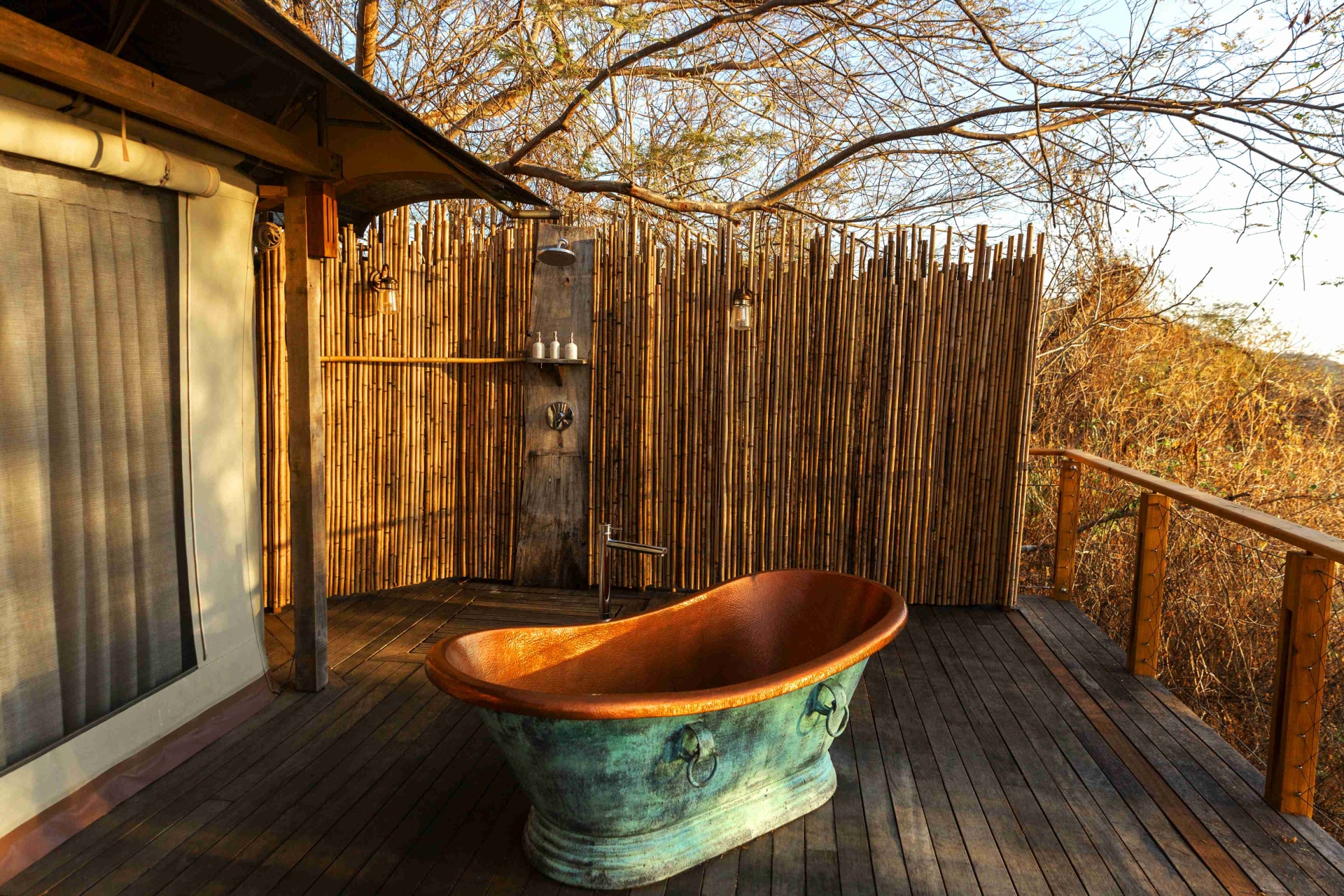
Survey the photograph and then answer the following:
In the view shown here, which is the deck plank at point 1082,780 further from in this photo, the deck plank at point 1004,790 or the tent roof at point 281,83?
the tent roof at point 281,83

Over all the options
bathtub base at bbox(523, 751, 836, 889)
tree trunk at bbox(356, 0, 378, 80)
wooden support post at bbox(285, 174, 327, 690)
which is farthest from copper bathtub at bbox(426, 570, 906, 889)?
tree trunk at bbox(356, 0, 378, 80)

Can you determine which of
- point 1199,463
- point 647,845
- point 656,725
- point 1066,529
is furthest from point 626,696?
point 1199,463

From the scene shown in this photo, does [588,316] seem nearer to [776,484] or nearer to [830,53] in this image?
[776,484]

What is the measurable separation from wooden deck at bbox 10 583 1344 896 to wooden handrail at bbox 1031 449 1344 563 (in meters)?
0.81

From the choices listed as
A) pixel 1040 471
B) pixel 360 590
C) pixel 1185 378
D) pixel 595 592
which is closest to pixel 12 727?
pixel 360 590

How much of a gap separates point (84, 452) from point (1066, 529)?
4.49m

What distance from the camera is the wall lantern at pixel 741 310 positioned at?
418cm

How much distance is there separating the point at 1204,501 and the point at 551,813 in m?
2.52

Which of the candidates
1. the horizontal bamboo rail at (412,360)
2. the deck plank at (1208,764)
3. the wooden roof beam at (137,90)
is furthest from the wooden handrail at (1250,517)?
the wooden roof beam at (137,90)

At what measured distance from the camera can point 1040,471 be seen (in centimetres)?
647

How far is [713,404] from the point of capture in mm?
4348

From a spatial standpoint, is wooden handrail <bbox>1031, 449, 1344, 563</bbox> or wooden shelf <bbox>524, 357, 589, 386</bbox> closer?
wooden handrail <bbox>1031, 449, 1344, 563</bbox>

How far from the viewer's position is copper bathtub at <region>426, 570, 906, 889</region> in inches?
71.9

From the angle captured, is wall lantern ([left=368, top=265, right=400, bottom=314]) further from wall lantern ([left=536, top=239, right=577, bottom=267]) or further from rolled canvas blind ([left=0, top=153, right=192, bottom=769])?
rolled canvas blind ([left=0, top=153, right=192, bottom=769])
